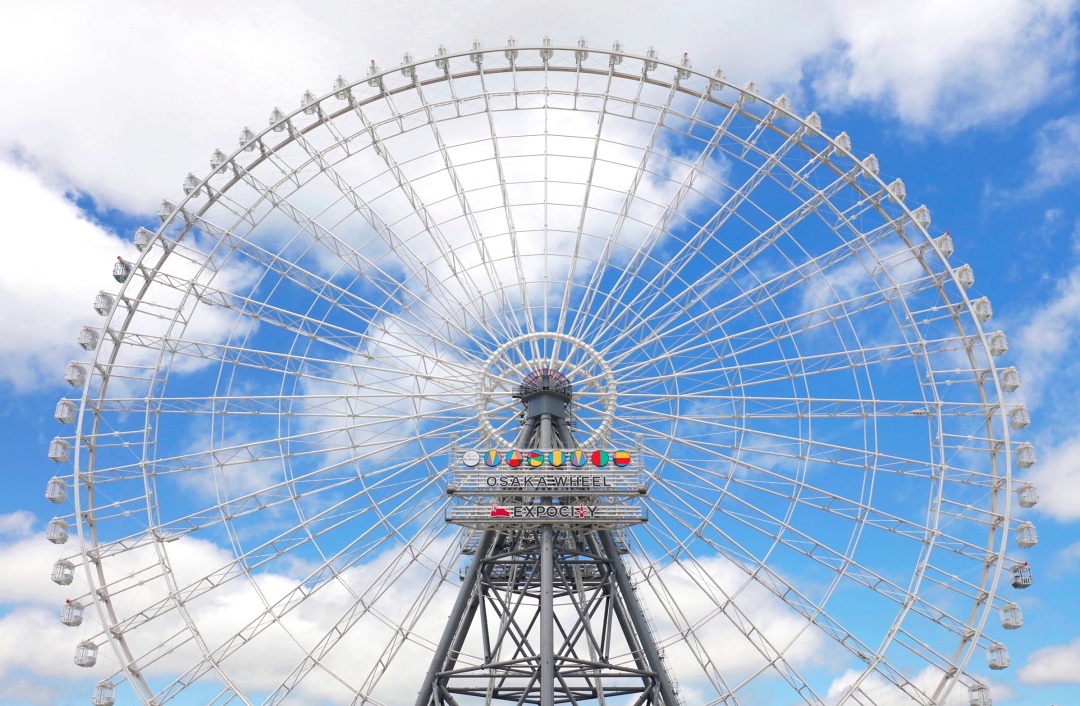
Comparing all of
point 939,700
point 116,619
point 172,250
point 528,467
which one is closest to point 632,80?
point 528,467

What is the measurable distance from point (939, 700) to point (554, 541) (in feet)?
62.6

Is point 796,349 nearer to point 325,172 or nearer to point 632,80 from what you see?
point 632,80

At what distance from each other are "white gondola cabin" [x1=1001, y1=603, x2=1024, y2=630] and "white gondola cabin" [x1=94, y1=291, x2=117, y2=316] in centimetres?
4504

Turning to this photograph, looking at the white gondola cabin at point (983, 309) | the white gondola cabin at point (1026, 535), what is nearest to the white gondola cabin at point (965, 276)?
the white gondola cabin at point (983, 309)

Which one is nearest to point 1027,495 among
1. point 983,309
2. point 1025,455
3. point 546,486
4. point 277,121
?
point 1025,455

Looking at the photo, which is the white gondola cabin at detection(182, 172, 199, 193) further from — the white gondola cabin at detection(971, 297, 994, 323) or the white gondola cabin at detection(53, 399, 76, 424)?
the white gondola cabin at detection(971, 297, 994, 323)

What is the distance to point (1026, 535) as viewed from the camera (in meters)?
47.2

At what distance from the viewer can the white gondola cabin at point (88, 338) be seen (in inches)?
1941

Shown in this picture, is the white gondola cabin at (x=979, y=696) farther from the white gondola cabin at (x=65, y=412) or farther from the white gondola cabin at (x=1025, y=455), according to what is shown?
the white gondola cabin at (x=65, y=412)

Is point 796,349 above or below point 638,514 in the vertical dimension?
above

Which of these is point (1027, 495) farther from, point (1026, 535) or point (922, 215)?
point (922, 215)

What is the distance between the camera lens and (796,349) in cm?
4747

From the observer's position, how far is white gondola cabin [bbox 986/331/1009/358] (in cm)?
4934

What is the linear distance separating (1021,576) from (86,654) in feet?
143
